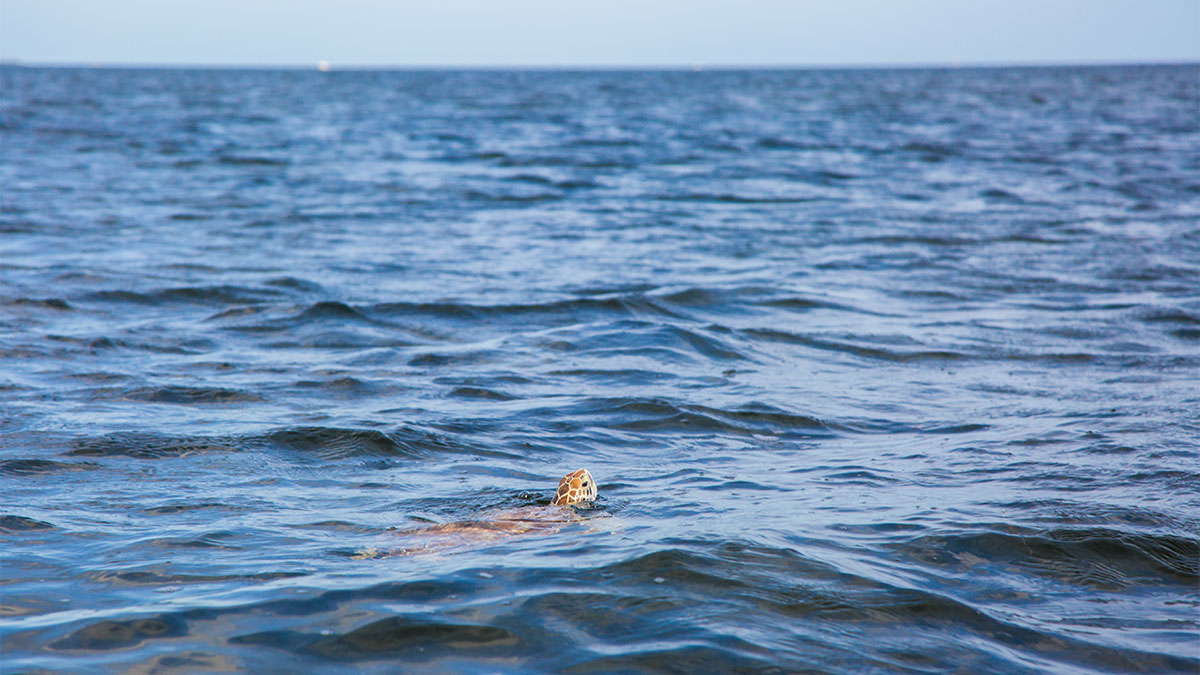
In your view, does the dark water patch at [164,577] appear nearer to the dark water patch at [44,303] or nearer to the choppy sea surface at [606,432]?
the choppy sea surface at [606,432]

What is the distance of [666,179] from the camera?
82.2ft

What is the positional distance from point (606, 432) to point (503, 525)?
7.34 ft

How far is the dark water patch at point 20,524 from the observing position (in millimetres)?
5691

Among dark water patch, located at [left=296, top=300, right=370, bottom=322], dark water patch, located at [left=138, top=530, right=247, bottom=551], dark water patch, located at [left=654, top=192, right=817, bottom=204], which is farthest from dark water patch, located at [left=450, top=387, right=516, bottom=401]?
dark water patch, located at [left=654, top=192, right=817, bottom=204]

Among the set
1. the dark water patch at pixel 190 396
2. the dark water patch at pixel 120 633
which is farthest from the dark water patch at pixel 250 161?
the dark water patch at pixel 120 633

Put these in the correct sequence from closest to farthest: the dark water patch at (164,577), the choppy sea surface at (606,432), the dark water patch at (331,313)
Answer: the choppy sea surface at (606,432)
the dark water patch at (164,577)
the dark water patch at (331,313)

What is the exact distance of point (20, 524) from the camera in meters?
5.75

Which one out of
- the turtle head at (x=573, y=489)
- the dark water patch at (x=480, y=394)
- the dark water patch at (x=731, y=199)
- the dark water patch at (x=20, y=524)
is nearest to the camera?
the dark water patch at (x=20, y=524)

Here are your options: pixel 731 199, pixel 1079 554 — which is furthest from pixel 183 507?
pixel 731 199

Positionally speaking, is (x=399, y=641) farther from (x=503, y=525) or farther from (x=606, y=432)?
(x=606, y=432)

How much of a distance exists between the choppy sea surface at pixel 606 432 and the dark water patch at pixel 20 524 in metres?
0.02

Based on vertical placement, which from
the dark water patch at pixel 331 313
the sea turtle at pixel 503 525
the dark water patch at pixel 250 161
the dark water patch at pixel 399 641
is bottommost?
the dark water patch at pixel 399 641

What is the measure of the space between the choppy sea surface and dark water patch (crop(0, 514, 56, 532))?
0.02 meters

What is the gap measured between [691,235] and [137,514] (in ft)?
41.4
